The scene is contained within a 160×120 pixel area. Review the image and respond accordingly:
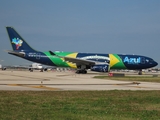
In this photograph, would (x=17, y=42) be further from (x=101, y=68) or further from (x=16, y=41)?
(x=101, y=68)

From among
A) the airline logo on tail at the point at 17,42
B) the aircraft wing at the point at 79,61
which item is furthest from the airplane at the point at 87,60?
the airline logo on tail at the point at 17,42

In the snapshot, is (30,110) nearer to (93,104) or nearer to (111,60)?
(93,104)

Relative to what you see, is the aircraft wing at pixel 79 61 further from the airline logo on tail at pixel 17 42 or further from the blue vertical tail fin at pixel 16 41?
the airline logo on tail at pixel 17 42

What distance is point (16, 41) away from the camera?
238 ft

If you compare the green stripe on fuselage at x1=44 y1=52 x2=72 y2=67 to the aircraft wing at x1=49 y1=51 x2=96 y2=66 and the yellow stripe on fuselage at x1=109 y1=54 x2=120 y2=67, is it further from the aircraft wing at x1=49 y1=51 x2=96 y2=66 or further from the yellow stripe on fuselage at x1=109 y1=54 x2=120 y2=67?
the yellow stripe on fuselage at x1=109 y1=54 x2=120 y2=67

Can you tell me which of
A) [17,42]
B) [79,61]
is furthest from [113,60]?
[17,42]

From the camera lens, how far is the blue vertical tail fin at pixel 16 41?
7188 centimetres

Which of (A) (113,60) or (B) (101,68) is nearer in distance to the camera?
(B) (101,68)

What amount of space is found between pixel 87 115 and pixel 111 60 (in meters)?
55.7

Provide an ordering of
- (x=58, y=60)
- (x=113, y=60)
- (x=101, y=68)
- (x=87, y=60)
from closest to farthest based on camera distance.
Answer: (x=101, y=68) < (x=87, y=60) < (x=113, y=60) < (x=58, y=60)

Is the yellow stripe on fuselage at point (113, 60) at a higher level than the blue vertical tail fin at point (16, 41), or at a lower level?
lower

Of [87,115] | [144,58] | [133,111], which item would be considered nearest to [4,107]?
[87,115]

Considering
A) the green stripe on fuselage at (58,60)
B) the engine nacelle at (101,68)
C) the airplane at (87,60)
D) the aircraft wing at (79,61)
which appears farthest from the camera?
the green stripe on fuselage at (58,60)

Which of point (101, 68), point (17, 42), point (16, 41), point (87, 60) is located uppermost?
point (16, 41)
